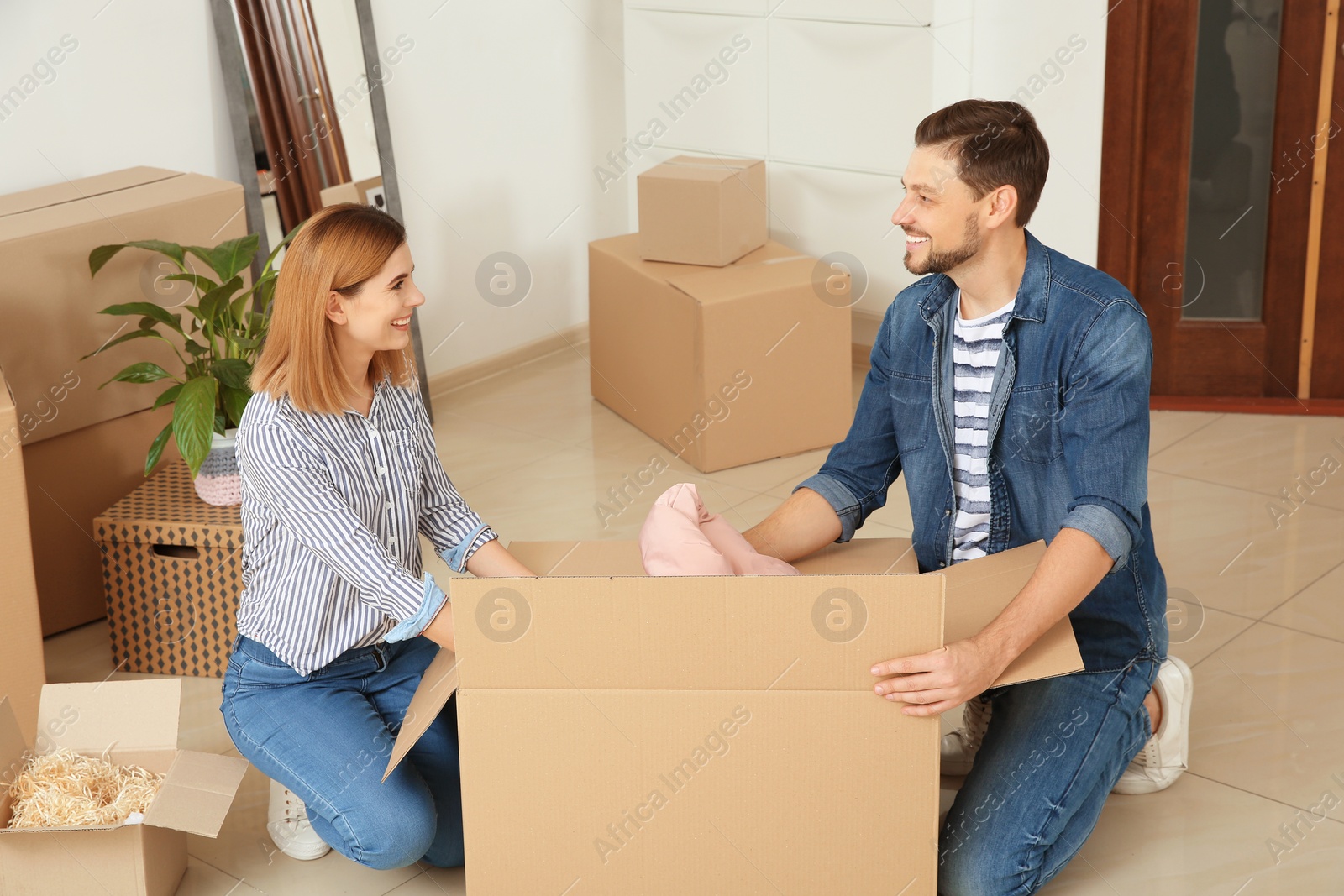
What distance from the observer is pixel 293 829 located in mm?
1890

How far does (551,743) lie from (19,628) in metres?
1.09

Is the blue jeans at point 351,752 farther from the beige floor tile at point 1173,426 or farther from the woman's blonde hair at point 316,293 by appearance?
the beige floor tile at point 1173,426

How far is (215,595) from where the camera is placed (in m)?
2.38

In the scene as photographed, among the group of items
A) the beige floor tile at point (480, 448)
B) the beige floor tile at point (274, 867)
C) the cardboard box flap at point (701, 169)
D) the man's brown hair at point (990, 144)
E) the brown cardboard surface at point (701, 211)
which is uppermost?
the man's brown hair at point (990, 144)

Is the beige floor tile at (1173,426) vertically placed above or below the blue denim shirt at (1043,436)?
below

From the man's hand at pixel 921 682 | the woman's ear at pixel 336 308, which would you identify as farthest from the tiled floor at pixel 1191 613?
the woman's ear at pixel 336 308

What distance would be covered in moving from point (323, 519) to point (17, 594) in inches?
27.2

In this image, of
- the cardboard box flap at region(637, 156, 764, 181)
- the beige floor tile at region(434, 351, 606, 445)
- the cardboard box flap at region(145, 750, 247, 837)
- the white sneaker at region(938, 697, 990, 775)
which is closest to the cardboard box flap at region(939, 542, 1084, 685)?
the white sneaker at region(938, 697, 990, 775)

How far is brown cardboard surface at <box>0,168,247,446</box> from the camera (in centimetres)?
236

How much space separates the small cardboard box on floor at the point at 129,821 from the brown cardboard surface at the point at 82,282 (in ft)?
2.64

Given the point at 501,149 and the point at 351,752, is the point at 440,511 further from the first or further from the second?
the point at 501,149

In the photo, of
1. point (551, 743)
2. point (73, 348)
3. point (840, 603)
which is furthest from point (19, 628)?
point (840, 603)

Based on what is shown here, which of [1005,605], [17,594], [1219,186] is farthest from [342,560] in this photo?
[1219,186]

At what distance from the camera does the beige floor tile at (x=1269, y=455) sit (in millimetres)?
2936
